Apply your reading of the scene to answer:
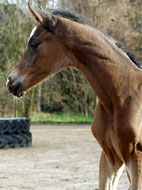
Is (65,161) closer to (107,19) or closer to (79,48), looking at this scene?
(79,48)

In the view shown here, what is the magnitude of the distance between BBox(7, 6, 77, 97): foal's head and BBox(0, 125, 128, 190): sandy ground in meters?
2.47

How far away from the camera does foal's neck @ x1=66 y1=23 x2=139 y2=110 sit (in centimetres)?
359

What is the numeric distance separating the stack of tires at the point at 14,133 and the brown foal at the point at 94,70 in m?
7.09

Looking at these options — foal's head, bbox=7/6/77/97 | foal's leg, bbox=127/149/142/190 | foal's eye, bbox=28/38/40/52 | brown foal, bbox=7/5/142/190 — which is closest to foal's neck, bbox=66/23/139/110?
brown foal, bbox=7/5/142/190

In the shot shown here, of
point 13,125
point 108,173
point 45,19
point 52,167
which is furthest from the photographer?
point 13,125

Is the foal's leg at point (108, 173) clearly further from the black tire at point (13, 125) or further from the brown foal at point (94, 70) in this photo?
the black tire at point (13, 125)

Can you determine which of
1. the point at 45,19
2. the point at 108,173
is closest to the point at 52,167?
the point at 108,173

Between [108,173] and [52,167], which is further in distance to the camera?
[52,167]

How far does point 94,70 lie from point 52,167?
14.2 feet

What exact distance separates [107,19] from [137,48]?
2.20m

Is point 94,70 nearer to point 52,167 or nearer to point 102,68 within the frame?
point 102,68

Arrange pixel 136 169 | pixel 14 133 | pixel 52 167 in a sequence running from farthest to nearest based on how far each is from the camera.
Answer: pixel 14 133
pixel 52 167
pixel 136 169

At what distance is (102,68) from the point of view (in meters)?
Answer: 3.60

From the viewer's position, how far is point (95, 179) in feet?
21.0
